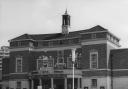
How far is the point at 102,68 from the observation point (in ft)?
177

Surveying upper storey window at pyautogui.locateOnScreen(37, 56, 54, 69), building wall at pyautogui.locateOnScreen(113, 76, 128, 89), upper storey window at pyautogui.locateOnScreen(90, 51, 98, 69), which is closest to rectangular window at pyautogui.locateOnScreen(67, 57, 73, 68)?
upper storey window at pyautogui.locateOnScreen(37, 56, 54, 69)

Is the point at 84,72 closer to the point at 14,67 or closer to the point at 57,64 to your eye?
the point at 57,64

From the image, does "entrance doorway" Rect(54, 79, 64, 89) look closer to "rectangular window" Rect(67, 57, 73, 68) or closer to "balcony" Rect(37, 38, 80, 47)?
"rectangular window" Rect(67, 57, 73, 68)

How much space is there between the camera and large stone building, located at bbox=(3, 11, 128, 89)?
5406 centimetres

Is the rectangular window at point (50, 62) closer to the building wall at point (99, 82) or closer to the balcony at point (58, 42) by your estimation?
the balcony at point (58, 42)

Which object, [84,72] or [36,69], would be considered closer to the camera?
[84,72]

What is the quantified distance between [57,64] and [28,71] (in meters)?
5.32

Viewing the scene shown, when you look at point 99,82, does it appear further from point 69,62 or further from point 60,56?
point 60,56

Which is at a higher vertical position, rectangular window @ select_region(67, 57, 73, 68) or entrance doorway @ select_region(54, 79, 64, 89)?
rectangular window @ select_region(67, 57, 73, 68)

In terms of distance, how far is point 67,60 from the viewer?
2334 inches

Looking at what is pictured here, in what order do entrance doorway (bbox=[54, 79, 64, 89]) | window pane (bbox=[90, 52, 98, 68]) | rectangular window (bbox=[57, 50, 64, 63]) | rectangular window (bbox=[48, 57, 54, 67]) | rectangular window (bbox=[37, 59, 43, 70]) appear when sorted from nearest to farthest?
Result: window pane (bbox=[90, 52, 98, 68]) < entrance doorway (bbox=[54, 79, 64, 89]) < rectangular window (bbox=[57, 50, 64, 63]) < rectangular window (bbox=[48, 57, 54, 67]) < rectangular window (bbox=[37, 59, 43, 70])

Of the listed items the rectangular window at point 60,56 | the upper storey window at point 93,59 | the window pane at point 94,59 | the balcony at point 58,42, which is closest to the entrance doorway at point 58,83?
the rectangular window at point 60,56

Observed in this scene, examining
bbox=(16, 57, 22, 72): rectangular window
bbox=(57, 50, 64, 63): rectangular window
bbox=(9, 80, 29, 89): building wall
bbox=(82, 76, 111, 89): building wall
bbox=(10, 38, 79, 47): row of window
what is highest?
bbox=(10, 38, 79, 47): row of window

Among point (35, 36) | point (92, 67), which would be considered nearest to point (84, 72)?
point (92, 67)
